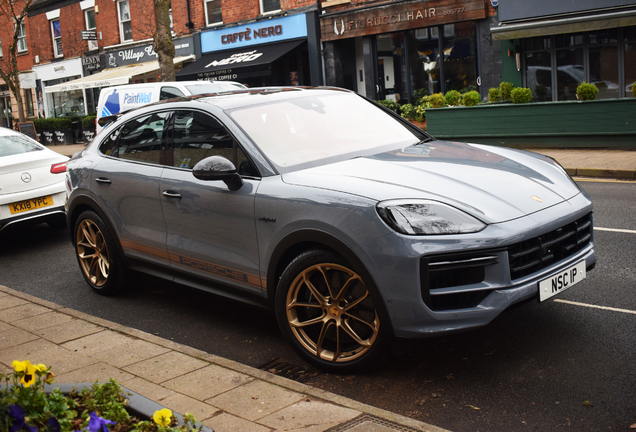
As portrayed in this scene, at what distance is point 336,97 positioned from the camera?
A: 530cm

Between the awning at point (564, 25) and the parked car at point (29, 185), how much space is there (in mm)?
13745

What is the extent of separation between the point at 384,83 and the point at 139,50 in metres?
13.1

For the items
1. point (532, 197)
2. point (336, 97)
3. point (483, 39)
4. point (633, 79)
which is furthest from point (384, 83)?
point (532, 197)

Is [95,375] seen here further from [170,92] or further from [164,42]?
[164,42]

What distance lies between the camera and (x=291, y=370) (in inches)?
162

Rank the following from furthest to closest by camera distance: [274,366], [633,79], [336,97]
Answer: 1. [633,79]
2. [336,97]
3. [274,366]

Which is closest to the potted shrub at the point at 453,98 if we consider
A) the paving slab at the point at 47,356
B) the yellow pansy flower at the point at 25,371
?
the paving slab at the point at 47,356

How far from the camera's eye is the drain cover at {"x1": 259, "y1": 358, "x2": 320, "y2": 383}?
4.01 m

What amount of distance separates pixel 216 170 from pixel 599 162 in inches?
388

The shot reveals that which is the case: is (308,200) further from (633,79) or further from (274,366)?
(633,79)

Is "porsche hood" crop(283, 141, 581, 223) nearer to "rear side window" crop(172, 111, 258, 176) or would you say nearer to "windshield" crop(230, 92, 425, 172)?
"windshield" crop(230, 92, 425, 172)

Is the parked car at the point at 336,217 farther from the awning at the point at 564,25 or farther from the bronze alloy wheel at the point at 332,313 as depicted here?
the awning at the point at 564,25

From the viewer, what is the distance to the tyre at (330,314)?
375 centimetres

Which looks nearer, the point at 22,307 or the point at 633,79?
the point at 22,307
